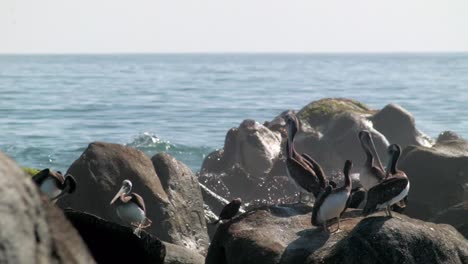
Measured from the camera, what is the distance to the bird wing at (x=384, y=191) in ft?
42.0

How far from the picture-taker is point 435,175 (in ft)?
68.4

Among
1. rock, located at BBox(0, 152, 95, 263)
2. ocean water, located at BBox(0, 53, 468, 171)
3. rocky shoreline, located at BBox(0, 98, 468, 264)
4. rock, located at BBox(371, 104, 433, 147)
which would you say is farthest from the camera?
ocean water, located at BBox(0, 53, 468, 171)

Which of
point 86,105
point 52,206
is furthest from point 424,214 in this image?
point 86,105

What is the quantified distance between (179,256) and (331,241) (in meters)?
2.50

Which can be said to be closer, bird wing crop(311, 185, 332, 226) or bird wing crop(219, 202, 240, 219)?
bird wing crop(311, 185, 332, 226)

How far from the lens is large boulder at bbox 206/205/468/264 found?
414 inches

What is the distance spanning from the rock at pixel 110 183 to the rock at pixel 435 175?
644 cm

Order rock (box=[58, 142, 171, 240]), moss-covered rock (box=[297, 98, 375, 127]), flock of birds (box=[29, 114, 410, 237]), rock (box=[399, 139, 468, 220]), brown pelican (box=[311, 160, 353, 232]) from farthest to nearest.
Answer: moss-covered rock (box=[297, 98, 375, 127])
rock (box=[399, 139, 468, 220])
rock (box=[58, 142, 171, 240])
flock of birds (box=[29, 114, 410, 237])
brown pelican (box=[311, 160, 353, 232])

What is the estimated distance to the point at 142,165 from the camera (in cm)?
1739

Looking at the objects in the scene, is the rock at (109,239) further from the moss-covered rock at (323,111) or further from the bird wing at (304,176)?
the moss-covered rock at (323,111)

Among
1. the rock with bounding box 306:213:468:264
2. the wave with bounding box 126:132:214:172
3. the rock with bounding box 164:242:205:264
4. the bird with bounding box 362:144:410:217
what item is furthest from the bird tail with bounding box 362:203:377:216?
the wave with bounding box 126:132:214:172

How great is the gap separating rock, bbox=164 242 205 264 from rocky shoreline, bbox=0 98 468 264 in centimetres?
2

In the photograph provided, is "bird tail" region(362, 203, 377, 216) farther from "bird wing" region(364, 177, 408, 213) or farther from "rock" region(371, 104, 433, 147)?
"rock" region(371, 104, 433, 147)

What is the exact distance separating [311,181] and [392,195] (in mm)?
2724
